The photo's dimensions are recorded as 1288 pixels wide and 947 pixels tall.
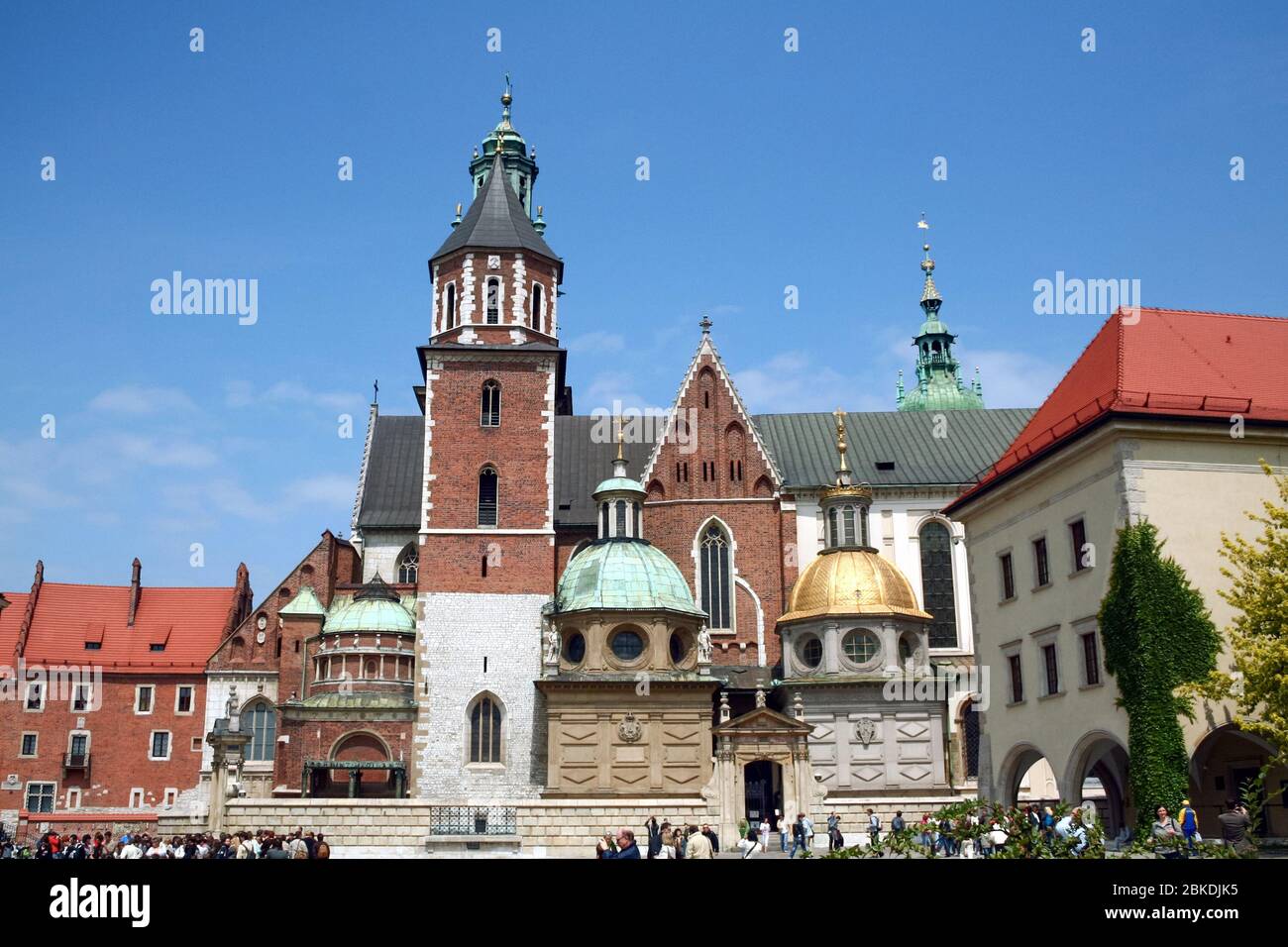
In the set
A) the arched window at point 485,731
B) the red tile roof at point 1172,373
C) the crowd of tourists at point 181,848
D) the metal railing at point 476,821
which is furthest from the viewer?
the arched window at point 485,731

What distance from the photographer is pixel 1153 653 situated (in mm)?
26234

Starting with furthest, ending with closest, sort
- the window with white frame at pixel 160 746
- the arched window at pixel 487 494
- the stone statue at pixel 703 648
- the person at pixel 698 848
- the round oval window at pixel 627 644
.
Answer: the window with white frame at pixel 160 746, the arched window at pixel 487 494, the stone statue at pixel 703 648, the round oval window at pixel 627 644, the person at pixel 698 848

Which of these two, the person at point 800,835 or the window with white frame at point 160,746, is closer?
the person at point 800,835

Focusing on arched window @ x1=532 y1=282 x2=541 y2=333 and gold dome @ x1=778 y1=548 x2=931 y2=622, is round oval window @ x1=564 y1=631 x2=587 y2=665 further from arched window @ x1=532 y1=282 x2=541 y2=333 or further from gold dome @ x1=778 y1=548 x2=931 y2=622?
arched window @ x1=532 y1=282 x2=541 y2=333

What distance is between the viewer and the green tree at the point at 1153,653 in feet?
83.8

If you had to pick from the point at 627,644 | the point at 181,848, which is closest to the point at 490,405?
the point at 627,644

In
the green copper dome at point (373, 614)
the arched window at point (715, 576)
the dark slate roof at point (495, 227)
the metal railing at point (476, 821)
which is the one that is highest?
the dark slate roof at point (495, 227)

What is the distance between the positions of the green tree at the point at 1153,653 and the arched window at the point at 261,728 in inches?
1397

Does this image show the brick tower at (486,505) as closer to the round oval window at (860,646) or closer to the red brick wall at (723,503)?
the red brick wall at (723,503)

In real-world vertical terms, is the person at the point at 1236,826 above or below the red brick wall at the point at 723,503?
below

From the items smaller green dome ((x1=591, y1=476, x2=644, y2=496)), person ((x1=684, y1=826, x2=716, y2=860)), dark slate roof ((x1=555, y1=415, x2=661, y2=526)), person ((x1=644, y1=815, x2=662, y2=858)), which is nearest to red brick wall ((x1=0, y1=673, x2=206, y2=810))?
dark slate roof ((x1=555, y1=415, x2=661, y2=526))

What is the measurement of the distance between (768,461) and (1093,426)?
24.3m

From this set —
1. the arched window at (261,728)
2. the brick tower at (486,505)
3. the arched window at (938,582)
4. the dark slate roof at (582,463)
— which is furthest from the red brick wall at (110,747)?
the arched window at (938,582)

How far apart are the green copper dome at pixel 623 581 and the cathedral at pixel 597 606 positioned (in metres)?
0.11
